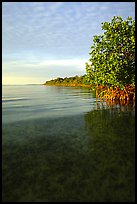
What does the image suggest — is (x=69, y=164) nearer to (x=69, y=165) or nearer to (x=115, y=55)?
(x=69, y=165)

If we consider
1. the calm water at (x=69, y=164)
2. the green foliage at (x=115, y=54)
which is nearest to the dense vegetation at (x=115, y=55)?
the green foliage at (x=115, y=54)

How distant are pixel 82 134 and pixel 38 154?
5.67 metres

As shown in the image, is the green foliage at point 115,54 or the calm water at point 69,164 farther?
the green foliage at point 115,54

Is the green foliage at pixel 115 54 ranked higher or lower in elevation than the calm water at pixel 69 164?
higher

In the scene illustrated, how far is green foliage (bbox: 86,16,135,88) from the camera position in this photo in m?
30.9

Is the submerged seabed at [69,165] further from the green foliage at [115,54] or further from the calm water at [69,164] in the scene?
the green foliage at [115,54]

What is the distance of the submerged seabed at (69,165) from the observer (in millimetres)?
8305

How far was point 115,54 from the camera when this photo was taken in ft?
101

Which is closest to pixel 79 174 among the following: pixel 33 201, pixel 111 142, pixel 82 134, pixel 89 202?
pixel 89 202

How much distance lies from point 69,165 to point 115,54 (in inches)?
937

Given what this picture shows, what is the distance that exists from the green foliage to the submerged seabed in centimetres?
1417

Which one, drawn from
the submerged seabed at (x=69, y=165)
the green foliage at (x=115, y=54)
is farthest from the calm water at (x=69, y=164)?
the green foliage at (x=115, y=54)

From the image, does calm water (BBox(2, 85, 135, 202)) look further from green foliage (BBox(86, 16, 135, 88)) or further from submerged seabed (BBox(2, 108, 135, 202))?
green foliage (BBox(86, 16, 135, 88))

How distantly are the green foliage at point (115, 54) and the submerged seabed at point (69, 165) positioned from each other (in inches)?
558
